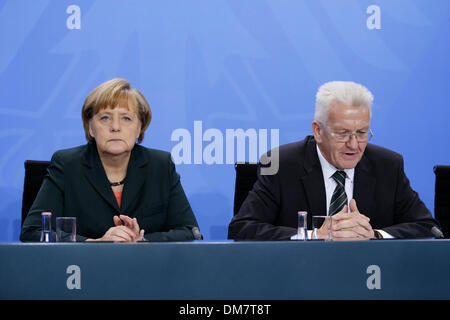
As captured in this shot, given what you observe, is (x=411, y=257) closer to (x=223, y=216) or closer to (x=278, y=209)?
(x=278, y=209)

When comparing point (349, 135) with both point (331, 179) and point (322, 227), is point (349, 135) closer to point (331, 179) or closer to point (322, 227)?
point (331, 179)

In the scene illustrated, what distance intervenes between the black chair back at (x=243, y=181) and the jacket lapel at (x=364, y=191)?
2.02 feet

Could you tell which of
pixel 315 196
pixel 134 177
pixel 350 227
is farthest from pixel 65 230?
pixel 315 196

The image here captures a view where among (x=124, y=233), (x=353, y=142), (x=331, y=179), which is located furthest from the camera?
(x=331, y=179)

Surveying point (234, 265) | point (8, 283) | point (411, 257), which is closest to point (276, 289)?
point (234, 265)

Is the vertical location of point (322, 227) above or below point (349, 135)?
below

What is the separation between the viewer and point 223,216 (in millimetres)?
3848

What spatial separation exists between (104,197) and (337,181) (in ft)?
3.40

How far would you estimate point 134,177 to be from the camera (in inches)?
97.3

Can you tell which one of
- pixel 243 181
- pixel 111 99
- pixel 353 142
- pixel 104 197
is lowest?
pixel 104 197

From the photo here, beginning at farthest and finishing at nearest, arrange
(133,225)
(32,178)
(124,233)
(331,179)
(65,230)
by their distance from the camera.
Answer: (32,178) < (331,179) < (133,225) < (124,233) < (65,230)

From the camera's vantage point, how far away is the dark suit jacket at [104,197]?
7.77ft

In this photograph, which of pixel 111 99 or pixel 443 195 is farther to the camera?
pixel 443 195
